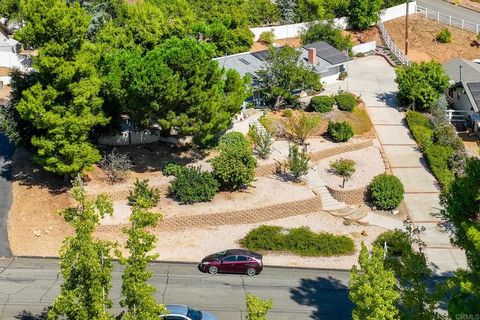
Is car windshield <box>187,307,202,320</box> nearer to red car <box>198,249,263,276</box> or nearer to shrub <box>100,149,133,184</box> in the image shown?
red car <box>198,249,263,276</box>

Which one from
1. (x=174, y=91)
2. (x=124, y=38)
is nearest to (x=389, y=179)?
(x=174, y=91)

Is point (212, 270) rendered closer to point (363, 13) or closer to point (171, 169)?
point (171, 169)

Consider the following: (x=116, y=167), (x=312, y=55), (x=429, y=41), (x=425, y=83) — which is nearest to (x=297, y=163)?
(x=116, y=167)

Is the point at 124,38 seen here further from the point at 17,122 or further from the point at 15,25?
the point at 15,25

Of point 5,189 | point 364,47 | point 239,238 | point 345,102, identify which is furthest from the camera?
point 364,47

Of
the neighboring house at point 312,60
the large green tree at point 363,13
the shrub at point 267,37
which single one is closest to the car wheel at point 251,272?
the neighboring house at point 312,60

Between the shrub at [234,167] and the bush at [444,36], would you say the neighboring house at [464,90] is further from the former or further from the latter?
the shrub at [234,167]
